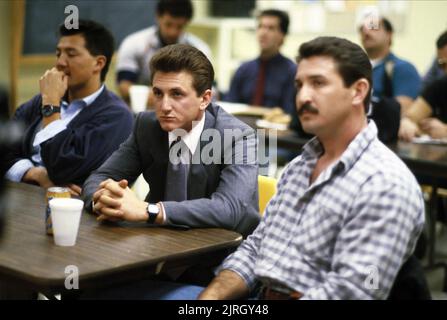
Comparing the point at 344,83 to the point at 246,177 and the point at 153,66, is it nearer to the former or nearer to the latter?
the point at 246,177

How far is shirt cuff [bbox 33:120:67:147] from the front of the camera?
107 inches

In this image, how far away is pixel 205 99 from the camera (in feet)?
7.63

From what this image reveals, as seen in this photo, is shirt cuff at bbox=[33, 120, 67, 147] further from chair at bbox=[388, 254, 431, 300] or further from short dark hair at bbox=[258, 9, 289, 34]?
short dark hair at bbox=[258, 9, 289, 34]

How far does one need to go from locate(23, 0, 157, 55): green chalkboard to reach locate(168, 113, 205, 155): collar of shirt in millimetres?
3129

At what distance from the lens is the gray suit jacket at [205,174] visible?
209 centimetres

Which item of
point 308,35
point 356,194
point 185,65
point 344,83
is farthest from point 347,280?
point 308,35

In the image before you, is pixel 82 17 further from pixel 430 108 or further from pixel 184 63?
pixel 184 63

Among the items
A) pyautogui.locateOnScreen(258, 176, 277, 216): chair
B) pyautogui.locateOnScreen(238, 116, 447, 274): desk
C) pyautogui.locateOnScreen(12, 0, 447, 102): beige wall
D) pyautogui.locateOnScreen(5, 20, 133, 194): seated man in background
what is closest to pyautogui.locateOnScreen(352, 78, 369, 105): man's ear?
pyautogui.locateOnScreen(258, 176, 277, 216): chair

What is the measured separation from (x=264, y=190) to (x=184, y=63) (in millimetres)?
548

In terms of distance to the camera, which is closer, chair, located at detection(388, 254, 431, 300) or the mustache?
chair, located at detection(388, 254, 431, 300)

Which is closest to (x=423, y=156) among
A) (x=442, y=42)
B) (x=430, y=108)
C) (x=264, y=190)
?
(x=442, y=42)

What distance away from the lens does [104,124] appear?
278 cm

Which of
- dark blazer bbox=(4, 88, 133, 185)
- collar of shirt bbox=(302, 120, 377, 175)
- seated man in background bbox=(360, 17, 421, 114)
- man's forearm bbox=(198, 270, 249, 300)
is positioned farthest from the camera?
seated man in background bbox=(360, 17, 421, 114)

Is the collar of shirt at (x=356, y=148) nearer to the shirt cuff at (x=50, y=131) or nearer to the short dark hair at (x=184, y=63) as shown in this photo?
the short dark hair at (x=184, y=63)
